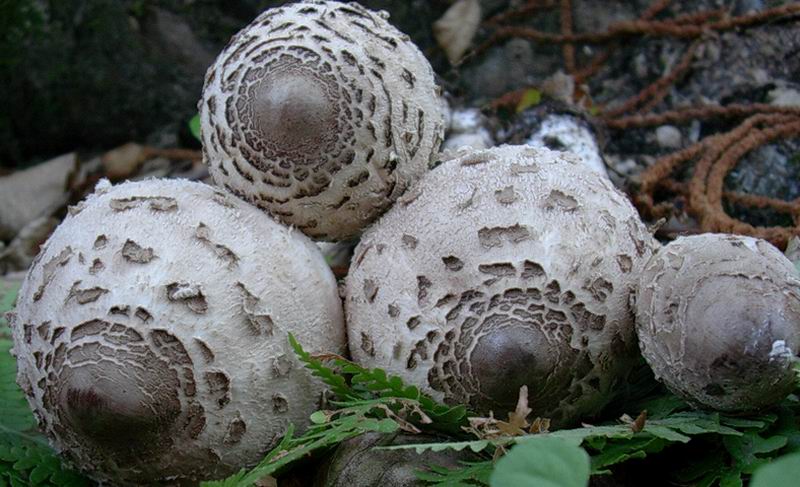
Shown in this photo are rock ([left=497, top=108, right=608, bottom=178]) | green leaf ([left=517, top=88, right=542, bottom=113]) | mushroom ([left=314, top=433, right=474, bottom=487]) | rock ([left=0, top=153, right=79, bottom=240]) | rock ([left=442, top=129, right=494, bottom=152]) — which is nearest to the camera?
mushroom ([left=314, top=433, right=474, bottom=487])

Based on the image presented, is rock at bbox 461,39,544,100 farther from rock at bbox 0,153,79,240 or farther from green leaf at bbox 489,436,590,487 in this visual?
green leaf at bbox 489,436,590,487

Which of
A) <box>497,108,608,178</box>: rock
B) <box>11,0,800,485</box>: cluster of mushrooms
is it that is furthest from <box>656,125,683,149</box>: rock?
<box>11,0,800,485</box>: cluster of mushrooms

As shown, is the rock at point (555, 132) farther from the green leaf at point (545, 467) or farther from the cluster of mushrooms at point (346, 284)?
the green leaf at point (545, 467)

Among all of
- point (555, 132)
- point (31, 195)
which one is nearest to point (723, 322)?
point (555, 132)

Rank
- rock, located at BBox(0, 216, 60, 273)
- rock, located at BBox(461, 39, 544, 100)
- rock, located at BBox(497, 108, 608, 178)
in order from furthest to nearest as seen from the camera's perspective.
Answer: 1. rock, located at BBox(461, 39, 544, 100)
2. rock, located at BBox(0, 216, 60, 273)
3. rock, located at BBox(497, 108, 608, 178)

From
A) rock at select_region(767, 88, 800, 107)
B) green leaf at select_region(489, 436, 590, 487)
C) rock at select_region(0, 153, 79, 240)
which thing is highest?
green leaf at select_region(489, 436, 590, 487)

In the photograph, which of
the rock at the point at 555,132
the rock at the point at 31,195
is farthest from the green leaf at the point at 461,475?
the rock at the point at 31,195

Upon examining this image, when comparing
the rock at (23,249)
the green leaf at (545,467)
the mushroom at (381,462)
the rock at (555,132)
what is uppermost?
the green leaf at (545,467)
